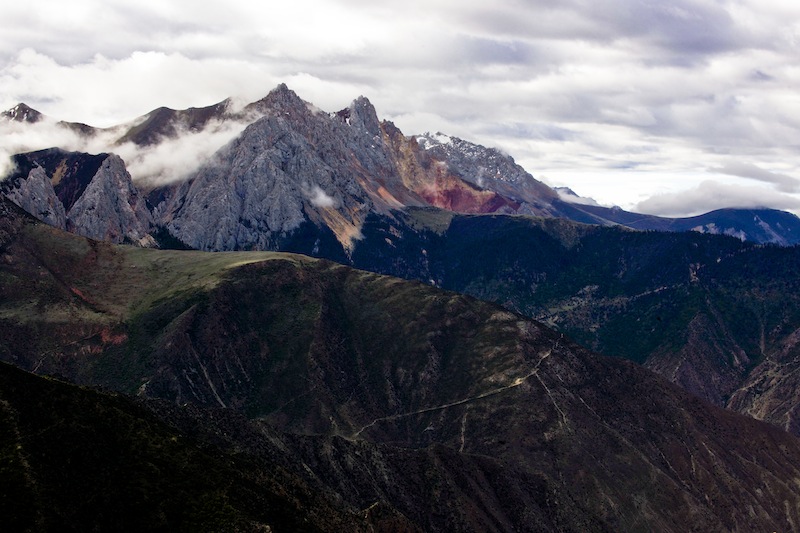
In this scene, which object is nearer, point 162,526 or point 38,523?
point 38,523

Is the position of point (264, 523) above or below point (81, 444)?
below

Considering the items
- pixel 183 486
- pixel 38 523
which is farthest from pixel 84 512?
pixel 183 486

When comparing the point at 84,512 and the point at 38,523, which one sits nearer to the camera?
the point at 38,523

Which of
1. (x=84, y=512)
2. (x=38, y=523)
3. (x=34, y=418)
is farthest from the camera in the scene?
(x=34, y=418)

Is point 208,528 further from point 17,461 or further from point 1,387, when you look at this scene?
point 1,387

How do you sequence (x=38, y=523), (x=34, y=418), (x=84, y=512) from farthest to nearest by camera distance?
(x=34, y=418), (x=84, y=512), (x=38, y=523)

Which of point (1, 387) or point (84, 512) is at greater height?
point (1, 387)

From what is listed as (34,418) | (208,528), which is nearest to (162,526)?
(208,528)

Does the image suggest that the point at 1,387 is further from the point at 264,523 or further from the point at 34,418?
the point at 264,523
